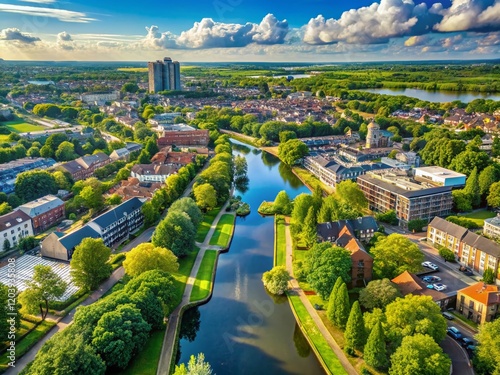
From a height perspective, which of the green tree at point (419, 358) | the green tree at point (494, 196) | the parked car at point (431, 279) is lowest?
the parked car at point (431, 279)

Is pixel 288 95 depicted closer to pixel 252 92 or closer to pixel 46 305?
pixel 252 92

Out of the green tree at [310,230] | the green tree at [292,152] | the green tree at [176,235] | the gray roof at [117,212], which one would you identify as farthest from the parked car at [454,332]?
the green tree at [292,152]

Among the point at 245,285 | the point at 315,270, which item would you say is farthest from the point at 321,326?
the point at 245,285

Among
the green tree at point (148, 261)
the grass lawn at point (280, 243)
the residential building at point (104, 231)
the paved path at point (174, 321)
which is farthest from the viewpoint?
the grass lawn at point (280, 243)

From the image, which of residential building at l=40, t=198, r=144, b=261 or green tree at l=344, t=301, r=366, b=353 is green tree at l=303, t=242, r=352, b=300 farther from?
residential building at l=40, t=198, r=144, b=261

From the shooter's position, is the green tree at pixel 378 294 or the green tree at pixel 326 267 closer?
the green tree at pixel 378 294

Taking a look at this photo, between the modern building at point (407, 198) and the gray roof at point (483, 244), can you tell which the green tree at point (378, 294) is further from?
the modern building at point (407, 198)

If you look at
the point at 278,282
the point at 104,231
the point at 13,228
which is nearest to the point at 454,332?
the point at 278,282
